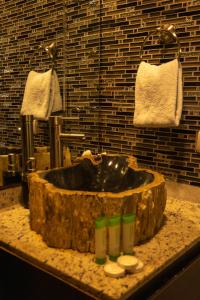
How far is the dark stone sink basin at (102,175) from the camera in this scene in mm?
1268

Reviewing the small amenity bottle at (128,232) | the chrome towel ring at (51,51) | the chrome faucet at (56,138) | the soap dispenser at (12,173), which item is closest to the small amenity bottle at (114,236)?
the small amenity bottle at (128,232)

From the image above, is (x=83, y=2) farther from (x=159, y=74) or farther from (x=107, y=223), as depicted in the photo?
(x=107, y=223)

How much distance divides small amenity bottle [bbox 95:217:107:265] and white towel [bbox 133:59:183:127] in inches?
26.3

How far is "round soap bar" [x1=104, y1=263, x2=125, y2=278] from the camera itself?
2.56 feet

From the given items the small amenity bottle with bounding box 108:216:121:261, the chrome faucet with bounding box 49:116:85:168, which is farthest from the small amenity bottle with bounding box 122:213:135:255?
the chrome faucet with bounding box 49:116:85:168

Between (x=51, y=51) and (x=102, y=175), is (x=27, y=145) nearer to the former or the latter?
(x=102, y=175)

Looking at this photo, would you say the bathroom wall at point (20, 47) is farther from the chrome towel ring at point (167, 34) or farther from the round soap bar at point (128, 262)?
the round soap bar at point (128, 262)

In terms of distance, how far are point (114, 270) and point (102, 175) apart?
62cm

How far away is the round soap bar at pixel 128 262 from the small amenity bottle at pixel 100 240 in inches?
1.9

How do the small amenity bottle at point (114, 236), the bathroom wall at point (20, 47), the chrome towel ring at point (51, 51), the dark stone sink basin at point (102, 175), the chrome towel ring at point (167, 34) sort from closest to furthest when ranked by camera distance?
1. the small amenity bottle at point (114, 236)
2. the dark stone sink basin at point (102, 175)
3. the chrome towel ring at point (167, 34)
4. the bathroom wall at point (20, 47)
5. the chrome towel ring at point (51, 51)

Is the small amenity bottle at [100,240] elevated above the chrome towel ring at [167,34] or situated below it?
below

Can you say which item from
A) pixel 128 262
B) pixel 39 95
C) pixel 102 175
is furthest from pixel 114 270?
pixel 39 95

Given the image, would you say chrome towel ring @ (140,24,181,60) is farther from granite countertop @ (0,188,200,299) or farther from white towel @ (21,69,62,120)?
granite countertop @ (0,188,200,299)

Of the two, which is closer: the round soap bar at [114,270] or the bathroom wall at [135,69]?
the round soap bar at [114,270]
